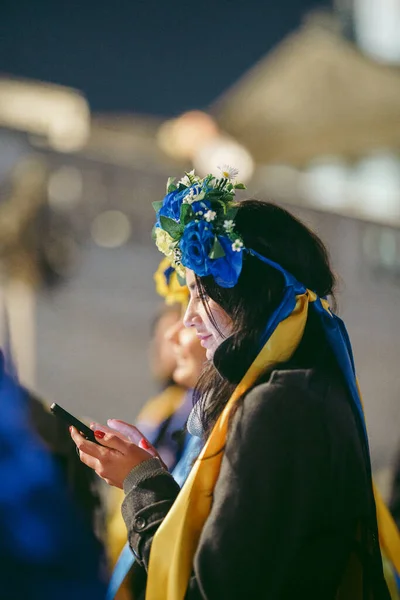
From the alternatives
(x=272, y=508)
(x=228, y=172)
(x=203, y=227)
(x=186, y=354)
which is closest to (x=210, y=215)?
(x=203, y=227)

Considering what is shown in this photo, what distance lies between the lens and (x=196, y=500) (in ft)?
3.40

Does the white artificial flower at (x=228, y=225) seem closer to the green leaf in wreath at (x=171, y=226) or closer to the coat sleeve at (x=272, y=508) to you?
the green leaf in wreath at (x=171, y=226)

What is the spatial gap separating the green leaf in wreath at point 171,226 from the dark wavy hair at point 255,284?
108 mm

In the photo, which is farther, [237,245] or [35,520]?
[35,520]

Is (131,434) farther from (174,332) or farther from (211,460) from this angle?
(174,332)

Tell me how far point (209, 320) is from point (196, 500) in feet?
1.02

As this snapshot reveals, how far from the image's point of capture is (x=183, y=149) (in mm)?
4414

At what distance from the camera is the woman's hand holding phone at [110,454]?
1.12 metres

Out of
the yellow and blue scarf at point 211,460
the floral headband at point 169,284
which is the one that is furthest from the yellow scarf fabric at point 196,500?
the floral headband at point 169,284

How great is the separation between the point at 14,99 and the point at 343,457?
3537 mm

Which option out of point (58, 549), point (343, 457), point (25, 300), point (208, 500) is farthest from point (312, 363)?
point (25, 300)

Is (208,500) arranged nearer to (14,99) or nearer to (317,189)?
(14,99)

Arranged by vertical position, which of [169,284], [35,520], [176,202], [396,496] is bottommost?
[396,496]

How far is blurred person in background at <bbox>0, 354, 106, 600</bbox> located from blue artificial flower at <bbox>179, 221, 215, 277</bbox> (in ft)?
1.78
